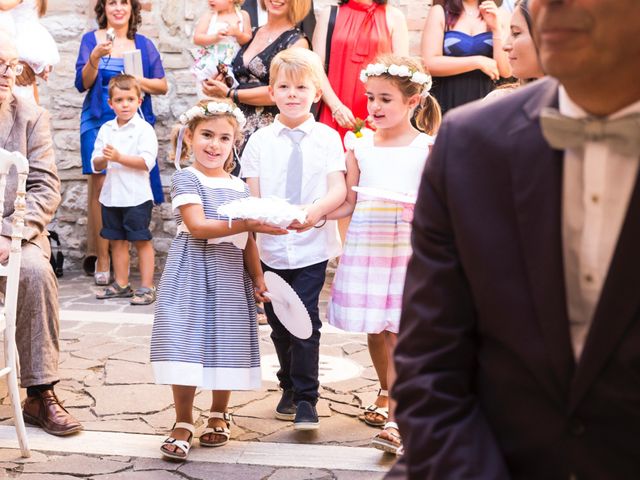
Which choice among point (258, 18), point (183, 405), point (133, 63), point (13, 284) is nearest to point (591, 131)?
point (183, 405)

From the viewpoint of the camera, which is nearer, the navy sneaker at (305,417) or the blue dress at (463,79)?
the navy sneaker at (305,417)

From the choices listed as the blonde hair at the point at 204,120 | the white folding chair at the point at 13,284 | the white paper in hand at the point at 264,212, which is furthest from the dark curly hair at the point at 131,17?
the white paper in hand at the point at 264,212

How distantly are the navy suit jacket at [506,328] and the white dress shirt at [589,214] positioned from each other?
23 mm

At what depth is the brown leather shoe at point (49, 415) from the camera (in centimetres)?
399

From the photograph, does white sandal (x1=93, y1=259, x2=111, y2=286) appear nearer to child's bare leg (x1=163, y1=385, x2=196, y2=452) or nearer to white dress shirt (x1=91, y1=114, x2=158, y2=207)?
white dress shirt (x1=91, y1=114, x2=158, y2=207)

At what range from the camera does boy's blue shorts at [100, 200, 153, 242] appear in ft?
23.4

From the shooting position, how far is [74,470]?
359 cm

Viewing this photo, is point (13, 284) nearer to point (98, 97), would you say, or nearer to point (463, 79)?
point (463, 79)

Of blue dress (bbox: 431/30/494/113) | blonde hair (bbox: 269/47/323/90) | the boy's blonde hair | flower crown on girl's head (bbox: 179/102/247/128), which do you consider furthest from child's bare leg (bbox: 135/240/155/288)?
flower crown on girl's head (bbox: 179/102/247/128)

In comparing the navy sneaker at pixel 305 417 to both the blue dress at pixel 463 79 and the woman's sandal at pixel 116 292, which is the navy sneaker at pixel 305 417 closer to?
the blue dress at pixel 463 79

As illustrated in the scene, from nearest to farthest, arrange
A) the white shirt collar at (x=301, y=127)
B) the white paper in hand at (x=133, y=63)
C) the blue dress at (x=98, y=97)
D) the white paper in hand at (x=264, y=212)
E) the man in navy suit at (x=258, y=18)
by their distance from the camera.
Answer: the white paper in hand at (x=264, y=212), the white shirt collar at (x=301, y=127), the man in navy suit at (x=258, y=18), the white paper in hand at (x=133, y=63), the blue dress at (x=98, y=97)

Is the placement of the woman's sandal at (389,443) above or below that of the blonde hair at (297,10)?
below

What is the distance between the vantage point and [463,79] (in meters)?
6.37

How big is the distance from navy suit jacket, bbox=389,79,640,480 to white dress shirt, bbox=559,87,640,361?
2cm
